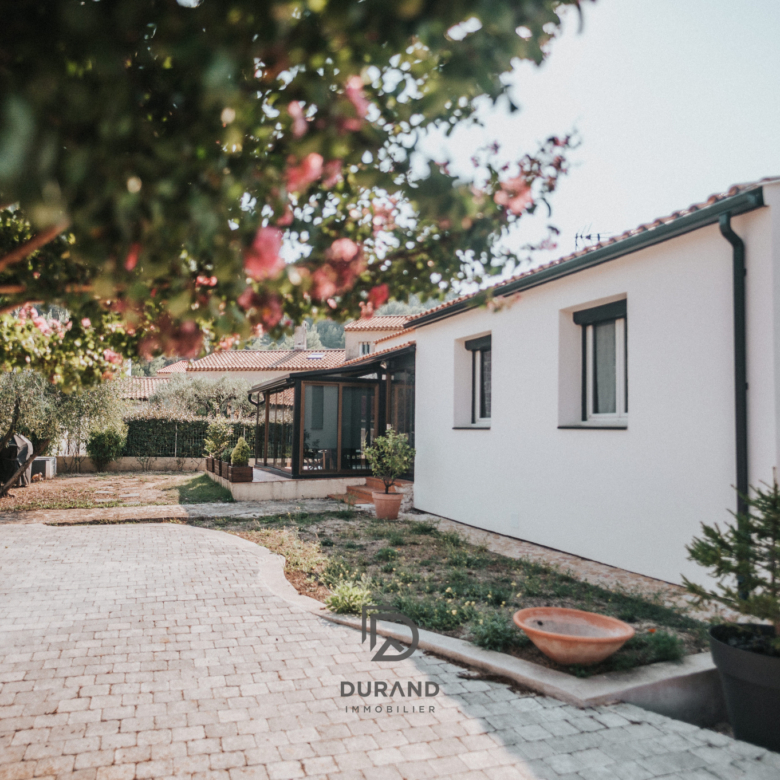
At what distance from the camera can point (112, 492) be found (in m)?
14.5

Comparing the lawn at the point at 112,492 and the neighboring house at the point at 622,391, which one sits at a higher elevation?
the neighboring house at the point at 622,391

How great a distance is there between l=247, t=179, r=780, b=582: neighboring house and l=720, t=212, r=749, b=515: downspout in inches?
0.5

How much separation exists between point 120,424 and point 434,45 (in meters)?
14.8

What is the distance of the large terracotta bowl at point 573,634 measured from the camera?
12.5 feet

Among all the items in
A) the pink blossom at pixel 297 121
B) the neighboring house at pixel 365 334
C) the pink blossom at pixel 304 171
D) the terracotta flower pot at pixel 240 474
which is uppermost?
the neighboring house at pixel 365 334

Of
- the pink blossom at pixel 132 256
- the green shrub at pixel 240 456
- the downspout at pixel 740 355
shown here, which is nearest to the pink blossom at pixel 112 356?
the pink blossom at pixel 132 256

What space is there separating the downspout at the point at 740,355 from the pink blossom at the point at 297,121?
16.5ft

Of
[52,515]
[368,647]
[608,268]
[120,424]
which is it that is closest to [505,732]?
[368,647]

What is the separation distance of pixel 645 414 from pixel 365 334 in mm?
29707

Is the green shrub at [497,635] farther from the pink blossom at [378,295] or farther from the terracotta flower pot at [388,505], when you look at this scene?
the terracotta flower pot at [388,505]

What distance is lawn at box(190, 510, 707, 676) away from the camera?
4.36 metres

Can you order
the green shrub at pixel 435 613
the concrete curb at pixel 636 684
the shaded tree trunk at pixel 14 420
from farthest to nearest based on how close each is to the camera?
1. the shaded tree trunk at pixel 14 420
2. the green shrub at pixel 435 613
3. the concrete curb at pixel 636 684

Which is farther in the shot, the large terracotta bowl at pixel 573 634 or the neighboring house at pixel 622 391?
the neighboring house at pixel 622 391

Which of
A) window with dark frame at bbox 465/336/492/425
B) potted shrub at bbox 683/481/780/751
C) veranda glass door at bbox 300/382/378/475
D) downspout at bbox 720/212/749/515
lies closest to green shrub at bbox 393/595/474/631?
potted shrub at bbox 683/481/780/751
